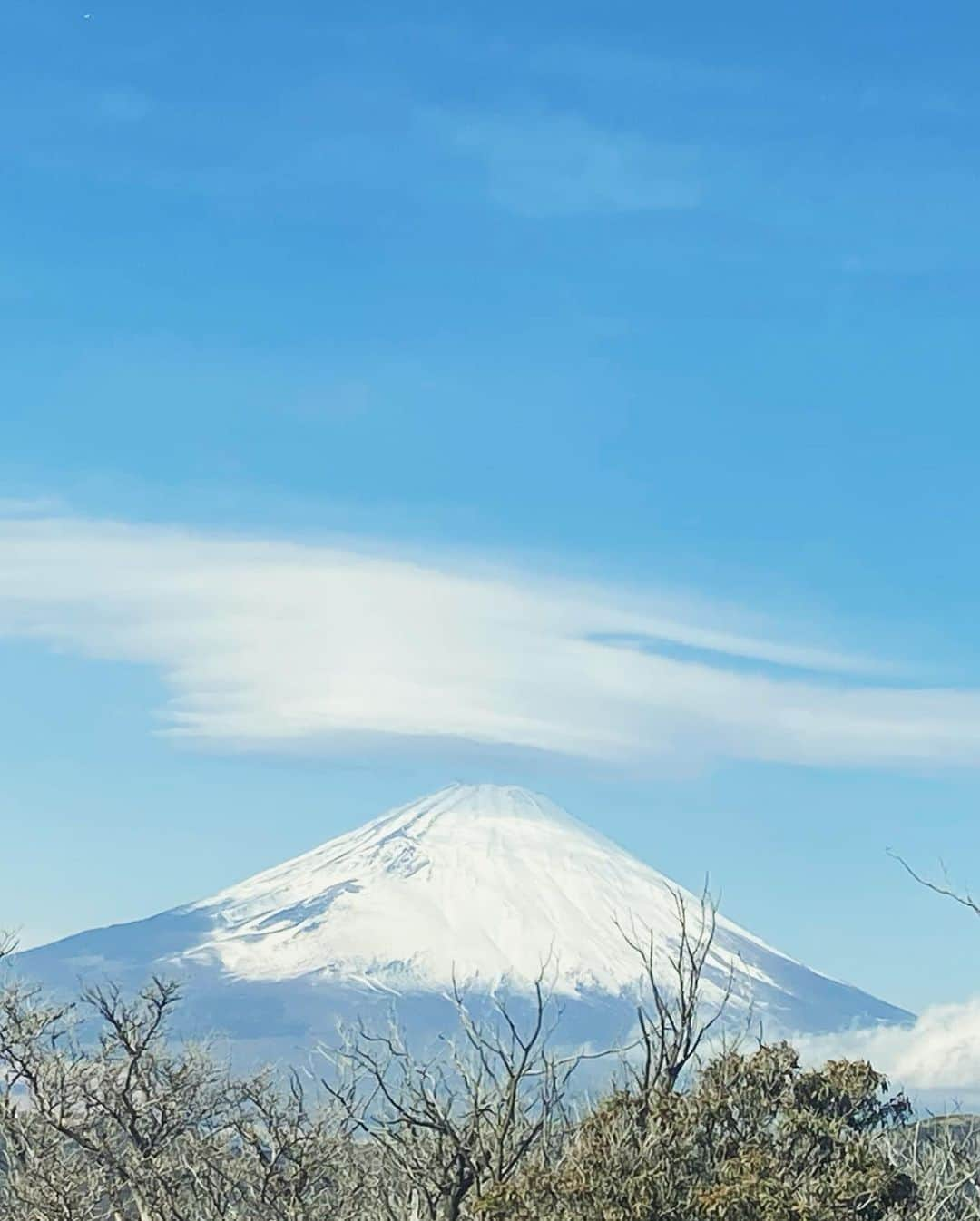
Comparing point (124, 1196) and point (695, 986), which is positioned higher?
point (695, 986)

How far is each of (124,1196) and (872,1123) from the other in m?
22.1

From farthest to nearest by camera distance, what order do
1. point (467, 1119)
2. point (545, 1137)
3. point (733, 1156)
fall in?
point (467, 1119), point (545, 1137), point (733, 1156)

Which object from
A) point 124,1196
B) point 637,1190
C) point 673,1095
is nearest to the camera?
point 637,1190

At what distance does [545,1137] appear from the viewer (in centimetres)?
2034

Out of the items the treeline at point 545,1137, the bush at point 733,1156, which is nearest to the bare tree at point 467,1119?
the treeline at point 545,1137

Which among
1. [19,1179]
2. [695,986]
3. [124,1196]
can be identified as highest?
[695,986]

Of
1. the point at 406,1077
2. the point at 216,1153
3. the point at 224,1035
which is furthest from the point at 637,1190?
the point at 224,1035

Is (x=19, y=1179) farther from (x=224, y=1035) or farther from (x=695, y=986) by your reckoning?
(x=224, y=1035)

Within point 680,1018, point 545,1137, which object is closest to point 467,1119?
point 545,1137

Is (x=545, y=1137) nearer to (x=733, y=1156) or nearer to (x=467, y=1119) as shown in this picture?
(x=467, y=1119)

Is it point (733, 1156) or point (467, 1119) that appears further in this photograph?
point (467, 1119)

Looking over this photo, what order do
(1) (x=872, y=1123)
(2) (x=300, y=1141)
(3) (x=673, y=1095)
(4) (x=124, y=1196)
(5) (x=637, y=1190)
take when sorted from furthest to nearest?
Answer: (4) (x=124, y=1196), (2) (x=300, y=1141), (1) (x=872, y=1123), (3) (x=673, y=1095), (5) (x=637, y=1190)

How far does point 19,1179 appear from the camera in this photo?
28047 millimetres

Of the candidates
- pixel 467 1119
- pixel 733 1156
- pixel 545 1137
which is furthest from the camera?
pixel 467 1119
